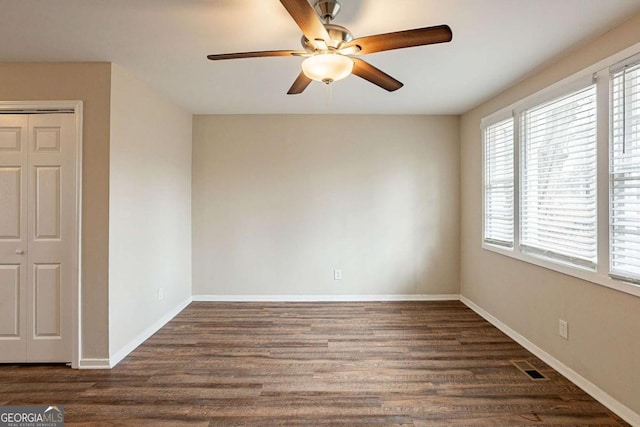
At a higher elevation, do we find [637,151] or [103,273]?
[637,151]

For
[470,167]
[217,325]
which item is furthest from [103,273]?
[470,167]

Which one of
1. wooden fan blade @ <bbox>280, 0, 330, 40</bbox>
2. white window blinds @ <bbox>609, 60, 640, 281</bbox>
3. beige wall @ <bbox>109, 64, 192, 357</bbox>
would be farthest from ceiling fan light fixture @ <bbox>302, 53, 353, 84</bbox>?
beige wall @ <bbox>109, 64, 192, 357</bbox>

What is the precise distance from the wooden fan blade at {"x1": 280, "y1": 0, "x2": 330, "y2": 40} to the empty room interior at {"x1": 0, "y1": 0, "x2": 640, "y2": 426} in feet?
0.05

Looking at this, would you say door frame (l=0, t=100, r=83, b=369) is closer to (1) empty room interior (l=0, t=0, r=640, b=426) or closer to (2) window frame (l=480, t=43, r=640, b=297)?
(1) empty room interior (l=0, t=0, r=640, b=426)

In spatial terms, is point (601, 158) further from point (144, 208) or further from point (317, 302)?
point (144, 208)

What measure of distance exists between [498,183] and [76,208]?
3.95 m

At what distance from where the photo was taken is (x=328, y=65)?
1830 mm

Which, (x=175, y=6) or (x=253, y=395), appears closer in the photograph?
(x=175, y=6)

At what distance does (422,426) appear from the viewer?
2.01 m

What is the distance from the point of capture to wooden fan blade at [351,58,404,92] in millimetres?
2033

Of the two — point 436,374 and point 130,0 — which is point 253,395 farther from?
point 130,0

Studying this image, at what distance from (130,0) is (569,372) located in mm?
→ 3816

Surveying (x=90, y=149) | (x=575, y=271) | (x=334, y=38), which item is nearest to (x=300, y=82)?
(x=334, y=38)

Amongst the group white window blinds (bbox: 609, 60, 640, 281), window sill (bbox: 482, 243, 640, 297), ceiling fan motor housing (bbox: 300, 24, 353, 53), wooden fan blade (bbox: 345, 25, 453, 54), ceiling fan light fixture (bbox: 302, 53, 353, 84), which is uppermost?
ceiling fan motor housing (bbox: 300, 24, 353, 53)
